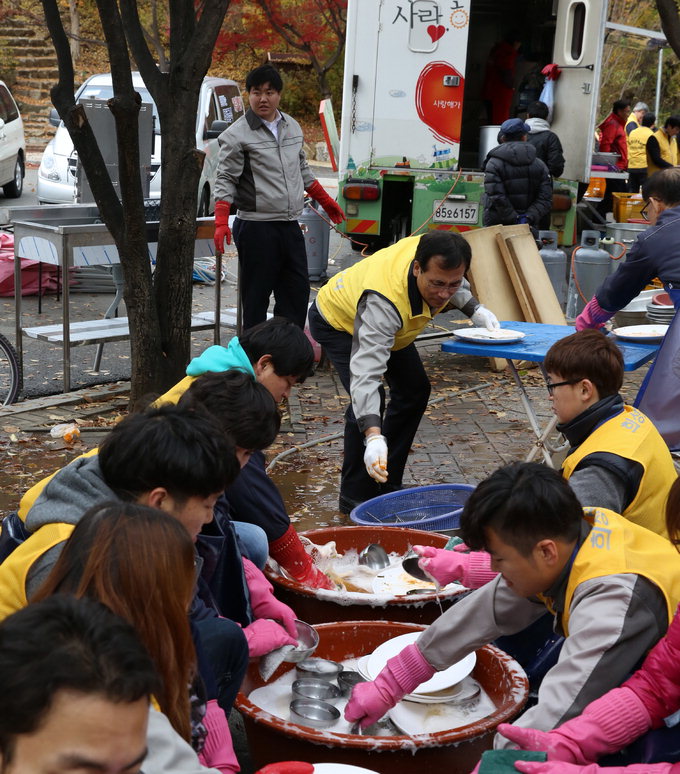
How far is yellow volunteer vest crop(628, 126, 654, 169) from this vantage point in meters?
14.8

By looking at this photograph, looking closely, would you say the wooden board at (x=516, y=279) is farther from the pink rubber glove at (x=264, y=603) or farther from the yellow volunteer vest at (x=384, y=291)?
the pink rubber glove at (x=264, y=603)

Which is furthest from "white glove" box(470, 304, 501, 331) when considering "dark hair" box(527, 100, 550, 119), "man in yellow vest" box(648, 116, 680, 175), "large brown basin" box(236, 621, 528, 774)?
"man in yellow vest" box(648, 116, 680, 175)

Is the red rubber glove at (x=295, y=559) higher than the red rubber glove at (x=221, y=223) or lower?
lower

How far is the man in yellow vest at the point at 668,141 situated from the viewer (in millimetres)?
14391

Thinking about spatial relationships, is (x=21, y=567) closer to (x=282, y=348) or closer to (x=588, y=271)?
(x=282, y=348)

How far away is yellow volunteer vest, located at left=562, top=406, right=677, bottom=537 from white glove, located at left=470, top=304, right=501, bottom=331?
71.6 inches

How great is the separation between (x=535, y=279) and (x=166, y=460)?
20.8 feet

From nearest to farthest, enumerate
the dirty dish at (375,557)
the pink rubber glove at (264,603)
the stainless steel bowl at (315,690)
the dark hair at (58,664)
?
the dark hair at (58,664), the stainless steel bowl at (315,690), the pink rubber glove at (264,603), the dirty dish at (375,557)

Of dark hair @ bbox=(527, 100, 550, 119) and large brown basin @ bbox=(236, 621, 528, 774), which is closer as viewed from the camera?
large brown basin @ bbox=(236, 621, 528, 774)

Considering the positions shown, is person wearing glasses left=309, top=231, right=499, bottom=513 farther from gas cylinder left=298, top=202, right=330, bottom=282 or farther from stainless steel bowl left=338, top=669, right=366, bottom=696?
gas cylinder left=298, top=202, right=330, bottom=282

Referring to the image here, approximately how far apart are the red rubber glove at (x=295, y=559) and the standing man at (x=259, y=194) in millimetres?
3138

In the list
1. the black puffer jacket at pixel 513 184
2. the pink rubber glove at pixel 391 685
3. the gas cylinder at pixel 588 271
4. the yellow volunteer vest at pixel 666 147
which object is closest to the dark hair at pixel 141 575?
the pink rubber glove at pixel 391 685

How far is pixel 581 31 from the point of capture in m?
10.3

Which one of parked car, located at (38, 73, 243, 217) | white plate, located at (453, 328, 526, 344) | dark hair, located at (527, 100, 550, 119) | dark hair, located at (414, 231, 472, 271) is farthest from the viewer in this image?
parked car, located at (38, 73, 243, 217)
